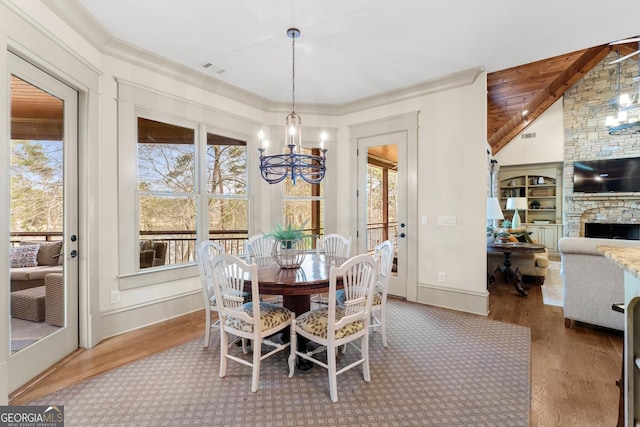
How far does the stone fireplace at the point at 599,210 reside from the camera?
7.02 m

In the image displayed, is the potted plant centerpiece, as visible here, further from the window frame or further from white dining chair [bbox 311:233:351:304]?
the window frame

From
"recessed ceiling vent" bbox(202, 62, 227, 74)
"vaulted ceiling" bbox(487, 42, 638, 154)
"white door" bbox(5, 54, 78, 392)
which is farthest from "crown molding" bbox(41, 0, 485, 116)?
"vaulted ceiling" bbox(487, 42, 638, 154)

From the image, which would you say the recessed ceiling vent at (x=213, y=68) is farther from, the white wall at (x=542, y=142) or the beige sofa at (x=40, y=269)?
the white wall at (x=542, y=142)

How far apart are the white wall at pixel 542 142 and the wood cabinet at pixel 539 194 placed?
37 centimetres

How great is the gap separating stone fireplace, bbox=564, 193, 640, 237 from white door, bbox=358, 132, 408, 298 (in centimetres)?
628

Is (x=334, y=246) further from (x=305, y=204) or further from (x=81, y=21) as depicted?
(x=81, y=21)

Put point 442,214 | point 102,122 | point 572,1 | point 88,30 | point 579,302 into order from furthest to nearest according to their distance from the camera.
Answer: point 442,214
point 579,302
point 102,122
point 88,30
point 572,1

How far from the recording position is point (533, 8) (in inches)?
96.0

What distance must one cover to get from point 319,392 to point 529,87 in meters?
6.00

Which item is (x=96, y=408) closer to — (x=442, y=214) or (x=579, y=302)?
(x=442, y=214)

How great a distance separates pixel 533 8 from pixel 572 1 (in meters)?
0.27

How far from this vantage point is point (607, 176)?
7191 millimetres

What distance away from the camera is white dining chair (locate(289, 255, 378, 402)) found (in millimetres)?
1938

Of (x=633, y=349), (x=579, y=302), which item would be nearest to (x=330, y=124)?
(x=579, y=302)
